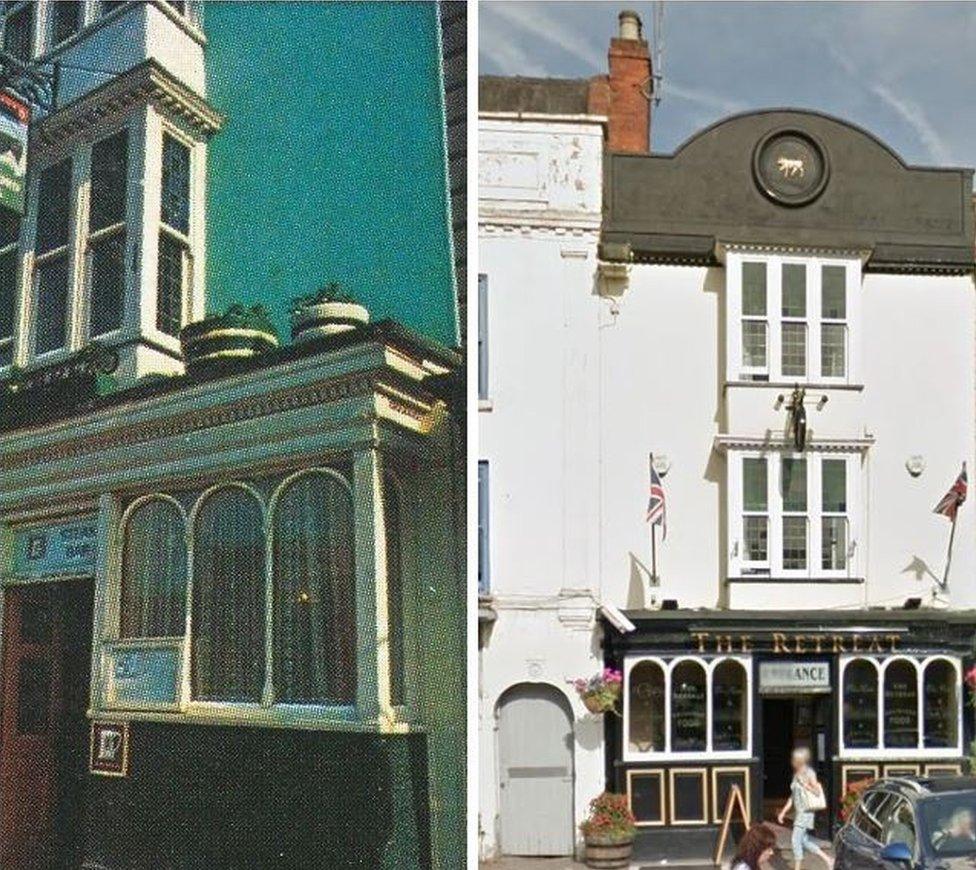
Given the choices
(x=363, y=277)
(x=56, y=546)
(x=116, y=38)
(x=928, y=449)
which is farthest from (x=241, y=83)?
(x=928, y=449)

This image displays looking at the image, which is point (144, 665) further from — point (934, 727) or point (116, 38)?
point (934, 727)

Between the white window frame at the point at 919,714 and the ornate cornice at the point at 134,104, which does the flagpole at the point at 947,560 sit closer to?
the white window frame at the point at 919,714

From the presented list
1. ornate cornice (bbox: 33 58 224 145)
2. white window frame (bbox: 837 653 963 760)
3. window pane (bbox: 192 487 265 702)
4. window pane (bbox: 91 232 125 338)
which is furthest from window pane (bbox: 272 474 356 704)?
white window frame (bbox: 837 653 963 760)

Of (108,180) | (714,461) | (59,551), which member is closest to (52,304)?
(108,180)

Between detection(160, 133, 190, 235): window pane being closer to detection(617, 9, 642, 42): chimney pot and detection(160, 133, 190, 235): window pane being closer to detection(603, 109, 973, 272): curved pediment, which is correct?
detection(603, 109, 973, 272): curved pediment

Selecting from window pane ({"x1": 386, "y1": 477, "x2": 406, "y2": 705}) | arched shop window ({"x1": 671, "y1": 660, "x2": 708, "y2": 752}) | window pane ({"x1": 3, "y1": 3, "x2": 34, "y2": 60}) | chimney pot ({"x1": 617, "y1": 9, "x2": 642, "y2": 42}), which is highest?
chimney pot ({"x1": 617, "y1": 9, "x2": 642, "y2": 42})

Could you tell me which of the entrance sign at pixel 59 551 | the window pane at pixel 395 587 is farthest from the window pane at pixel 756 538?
the entrance sign at pixel 59 551

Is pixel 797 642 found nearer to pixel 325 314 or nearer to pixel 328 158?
pixel 325 314

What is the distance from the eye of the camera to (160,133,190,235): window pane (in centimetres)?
977

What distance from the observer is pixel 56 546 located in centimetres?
965

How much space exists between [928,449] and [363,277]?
7.96m

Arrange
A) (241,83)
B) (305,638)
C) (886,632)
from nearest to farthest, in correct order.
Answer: (305,638)
(241,83)
(886,632)

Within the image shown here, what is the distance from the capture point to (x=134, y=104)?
9.80 meters

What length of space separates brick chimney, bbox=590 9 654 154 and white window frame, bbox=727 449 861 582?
4061 mm
